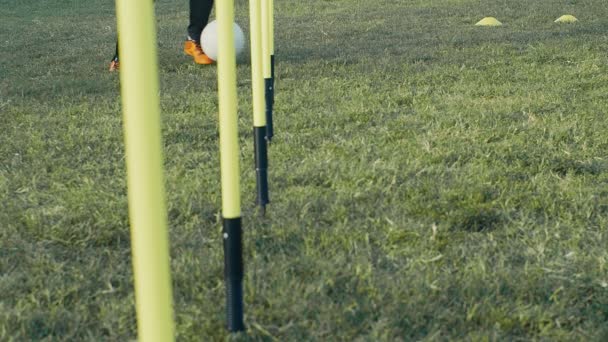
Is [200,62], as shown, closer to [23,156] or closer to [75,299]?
[23,156]

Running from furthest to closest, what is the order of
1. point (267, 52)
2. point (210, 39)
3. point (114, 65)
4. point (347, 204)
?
point (114, 65) → point (210, 39) → point (267, 52) → point (347, 204)

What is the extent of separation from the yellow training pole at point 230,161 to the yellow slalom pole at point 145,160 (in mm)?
670

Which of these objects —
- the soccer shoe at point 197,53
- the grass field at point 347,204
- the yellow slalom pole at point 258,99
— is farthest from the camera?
the soccer shoe at point 197,53

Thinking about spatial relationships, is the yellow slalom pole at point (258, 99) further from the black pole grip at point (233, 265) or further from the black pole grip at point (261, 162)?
the black pole grip at point (233, 265)

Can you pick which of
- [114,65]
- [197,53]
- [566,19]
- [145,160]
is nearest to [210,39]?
[197,53]

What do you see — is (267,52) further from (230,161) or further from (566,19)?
(566,19)

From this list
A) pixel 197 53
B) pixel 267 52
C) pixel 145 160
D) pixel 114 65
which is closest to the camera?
pixel 145 160

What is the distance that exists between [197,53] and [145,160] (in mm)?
5678

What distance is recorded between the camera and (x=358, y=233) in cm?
279

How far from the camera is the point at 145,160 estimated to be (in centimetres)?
124

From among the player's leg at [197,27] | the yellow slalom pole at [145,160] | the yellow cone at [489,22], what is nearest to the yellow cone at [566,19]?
the yellow cone at [489,22]

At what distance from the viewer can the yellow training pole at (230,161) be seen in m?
1.93

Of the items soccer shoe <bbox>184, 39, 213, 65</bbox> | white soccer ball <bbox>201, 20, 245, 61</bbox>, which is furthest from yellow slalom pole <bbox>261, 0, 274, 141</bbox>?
soccer shoe <bbox>184, 39, 213, 65</bbox>

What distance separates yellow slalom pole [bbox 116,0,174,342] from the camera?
119 cm
